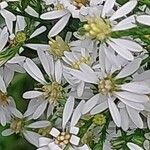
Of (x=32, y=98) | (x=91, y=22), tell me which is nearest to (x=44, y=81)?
(x=32, y=98)

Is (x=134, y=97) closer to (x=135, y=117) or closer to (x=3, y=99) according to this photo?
(x=135, y=117)

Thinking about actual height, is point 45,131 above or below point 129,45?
below

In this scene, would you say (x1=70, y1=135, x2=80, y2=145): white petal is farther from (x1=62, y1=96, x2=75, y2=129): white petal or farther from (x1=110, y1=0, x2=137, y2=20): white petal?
(x1=110, y1=0, x2=137, y2=20): white petal

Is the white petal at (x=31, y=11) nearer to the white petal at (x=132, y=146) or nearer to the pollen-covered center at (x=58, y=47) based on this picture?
the pollen-covered center at (x=58, y=47)

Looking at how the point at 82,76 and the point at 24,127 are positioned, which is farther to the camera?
the point at 24,127

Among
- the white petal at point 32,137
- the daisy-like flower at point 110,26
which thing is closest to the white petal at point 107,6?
the daisy-like flower at point 110,26

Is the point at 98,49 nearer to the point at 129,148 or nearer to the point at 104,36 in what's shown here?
the point at 104,36

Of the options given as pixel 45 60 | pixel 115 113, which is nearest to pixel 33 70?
pixel 45 60
